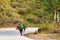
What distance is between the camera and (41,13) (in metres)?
55.7

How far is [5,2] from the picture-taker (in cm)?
5659

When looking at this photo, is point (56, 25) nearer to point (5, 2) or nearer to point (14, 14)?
point (14, 14)

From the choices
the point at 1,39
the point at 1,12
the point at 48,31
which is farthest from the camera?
the point at 1,12

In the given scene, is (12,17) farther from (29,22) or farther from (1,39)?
(1,39)

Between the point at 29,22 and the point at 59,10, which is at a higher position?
the point at 59,10

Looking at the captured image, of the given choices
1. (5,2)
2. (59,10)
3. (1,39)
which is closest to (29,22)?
(5,2)

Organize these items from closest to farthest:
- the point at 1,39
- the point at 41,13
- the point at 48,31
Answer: the point at 1,39 < the point at 48,31 < the point at 41,13

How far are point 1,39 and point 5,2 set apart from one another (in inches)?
1289

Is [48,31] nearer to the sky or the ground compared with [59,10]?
nearer to the ground

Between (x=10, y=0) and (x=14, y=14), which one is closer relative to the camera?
(x=14, y=14)

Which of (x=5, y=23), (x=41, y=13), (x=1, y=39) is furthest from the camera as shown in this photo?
(x=41, y=13)

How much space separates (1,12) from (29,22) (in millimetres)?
5186

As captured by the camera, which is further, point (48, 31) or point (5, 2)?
point (5, 2)

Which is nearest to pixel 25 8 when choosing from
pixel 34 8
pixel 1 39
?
pixel 34 8
